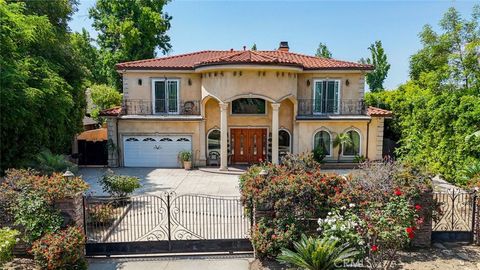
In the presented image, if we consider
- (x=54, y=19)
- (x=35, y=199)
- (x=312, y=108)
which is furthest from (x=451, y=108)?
(x=54, y=19)

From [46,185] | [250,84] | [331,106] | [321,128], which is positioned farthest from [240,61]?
[46,185]

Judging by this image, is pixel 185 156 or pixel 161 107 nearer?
pixel 185 156

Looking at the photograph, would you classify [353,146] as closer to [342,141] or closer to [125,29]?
[342,141]

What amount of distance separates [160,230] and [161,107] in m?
12.7

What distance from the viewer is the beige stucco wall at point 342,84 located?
2138 centimetres

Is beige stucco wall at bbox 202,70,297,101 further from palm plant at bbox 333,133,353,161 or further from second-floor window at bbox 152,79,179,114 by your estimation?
palm plant at bbox 333,133,353,161

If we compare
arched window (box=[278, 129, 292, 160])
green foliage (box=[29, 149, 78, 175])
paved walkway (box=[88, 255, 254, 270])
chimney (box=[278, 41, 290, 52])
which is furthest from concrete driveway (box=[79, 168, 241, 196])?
chimney (box=[278, 41, 290, 52])

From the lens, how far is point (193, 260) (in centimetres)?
852

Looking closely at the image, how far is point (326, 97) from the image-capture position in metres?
21.5

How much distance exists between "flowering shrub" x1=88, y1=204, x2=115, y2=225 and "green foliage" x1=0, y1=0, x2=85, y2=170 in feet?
16.8

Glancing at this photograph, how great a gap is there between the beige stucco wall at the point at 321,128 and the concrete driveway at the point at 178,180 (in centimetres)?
478

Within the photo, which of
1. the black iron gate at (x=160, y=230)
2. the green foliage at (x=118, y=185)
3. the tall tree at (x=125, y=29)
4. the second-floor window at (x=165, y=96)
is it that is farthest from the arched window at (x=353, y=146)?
the tall tree at (x=125, y=29)

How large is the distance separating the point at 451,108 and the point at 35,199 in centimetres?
1705

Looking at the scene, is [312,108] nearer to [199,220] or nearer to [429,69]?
[429,69]
